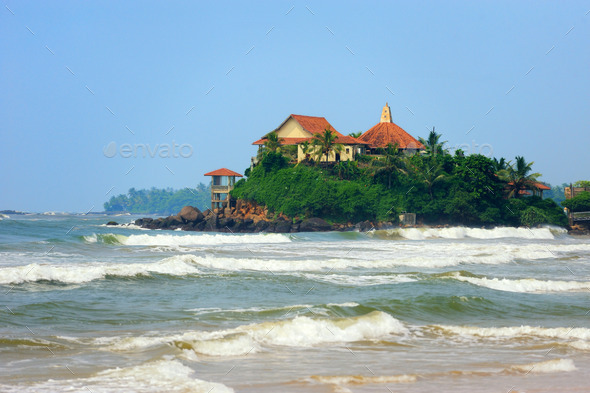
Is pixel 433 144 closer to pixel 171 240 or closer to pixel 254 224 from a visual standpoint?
pixel 254 224

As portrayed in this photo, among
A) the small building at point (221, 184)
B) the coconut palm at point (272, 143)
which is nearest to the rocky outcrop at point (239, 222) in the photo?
the small building at point (221, 184)

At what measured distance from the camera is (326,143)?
182ft

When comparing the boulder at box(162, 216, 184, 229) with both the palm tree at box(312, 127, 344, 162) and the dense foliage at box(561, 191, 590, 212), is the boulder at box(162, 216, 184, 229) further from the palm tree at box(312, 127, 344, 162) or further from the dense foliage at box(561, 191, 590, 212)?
the dense foliage at box(561, 191, 590, 212)

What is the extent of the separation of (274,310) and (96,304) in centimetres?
371

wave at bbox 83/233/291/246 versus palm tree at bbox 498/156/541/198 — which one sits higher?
palm tree at bbox 498/156/541/198

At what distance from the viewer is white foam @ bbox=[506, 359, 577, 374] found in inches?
339

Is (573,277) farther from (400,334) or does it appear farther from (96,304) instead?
(96,304)

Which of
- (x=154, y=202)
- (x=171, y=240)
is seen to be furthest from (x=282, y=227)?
(x=154, y=202)

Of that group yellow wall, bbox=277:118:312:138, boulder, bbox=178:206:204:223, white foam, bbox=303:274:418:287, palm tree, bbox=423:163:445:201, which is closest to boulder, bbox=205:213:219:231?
boulder, bbox=178:206:204:223

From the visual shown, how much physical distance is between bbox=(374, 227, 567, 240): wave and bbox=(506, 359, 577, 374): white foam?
38741 mm

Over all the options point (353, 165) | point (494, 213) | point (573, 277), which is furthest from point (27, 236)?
point (494, 213)

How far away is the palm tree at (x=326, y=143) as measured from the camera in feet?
182

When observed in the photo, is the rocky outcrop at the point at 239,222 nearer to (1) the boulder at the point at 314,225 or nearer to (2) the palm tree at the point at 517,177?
(1) the boulder at the point at 314,225

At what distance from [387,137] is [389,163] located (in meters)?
8.20
